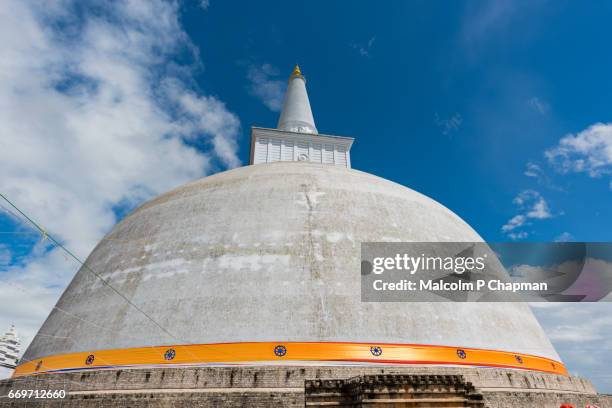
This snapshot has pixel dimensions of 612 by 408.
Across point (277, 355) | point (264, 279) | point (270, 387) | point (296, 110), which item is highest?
point (296, 110)

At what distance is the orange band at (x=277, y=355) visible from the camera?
26.8 ft

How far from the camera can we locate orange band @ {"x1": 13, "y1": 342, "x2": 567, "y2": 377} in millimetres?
8156

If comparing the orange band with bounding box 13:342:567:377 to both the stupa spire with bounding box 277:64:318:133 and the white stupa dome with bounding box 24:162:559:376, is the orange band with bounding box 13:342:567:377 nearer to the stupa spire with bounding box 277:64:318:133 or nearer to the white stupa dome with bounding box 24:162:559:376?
the white stupa dome with bounding box 24:162:559:376

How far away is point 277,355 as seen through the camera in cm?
817

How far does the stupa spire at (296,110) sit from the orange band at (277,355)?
14071mm

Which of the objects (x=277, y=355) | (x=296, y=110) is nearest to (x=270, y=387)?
(x=277, y=355)

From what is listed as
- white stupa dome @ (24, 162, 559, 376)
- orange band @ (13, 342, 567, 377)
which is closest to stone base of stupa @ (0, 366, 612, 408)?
orange band @ (13, 342, 567, 377)

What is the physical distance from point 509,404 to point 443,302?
8.09 ft

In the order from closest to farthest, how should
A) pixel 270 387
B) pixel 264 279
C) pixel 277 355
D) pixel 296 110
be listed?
pixel 270 387 → pixel 277 355 → pixel 264 279 → pixel 296 110

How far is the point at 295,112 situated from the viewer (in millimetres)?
21547

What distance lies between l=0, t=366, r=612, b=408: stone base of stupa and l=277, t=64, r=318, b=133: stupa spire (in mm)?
14611

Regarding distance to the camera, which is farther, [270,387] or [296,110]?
[296,110]

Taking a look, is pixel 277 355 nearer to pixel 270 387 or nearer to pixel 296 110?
pixel 270 387

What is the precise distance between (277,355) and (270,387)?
0.68 metres
